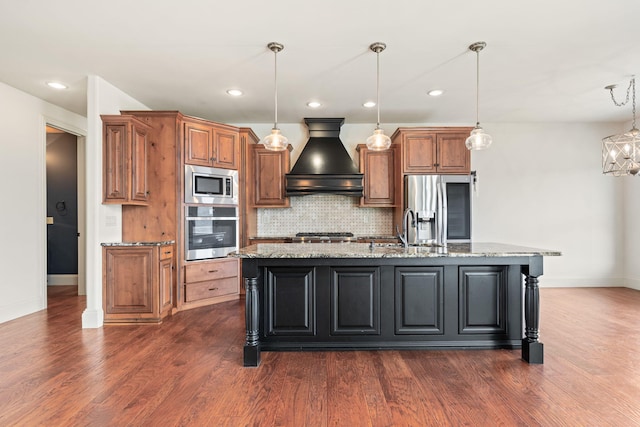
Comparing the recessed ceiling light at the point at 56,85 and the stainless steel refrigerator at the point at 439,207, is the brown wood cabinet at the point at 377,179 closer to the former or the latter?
the stainless steel refrigerator at the point at 439,207

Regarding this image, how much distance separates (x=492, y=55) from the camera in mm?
3256

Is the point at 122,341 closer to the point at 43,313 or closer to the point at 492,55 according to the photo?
the point at 43,313

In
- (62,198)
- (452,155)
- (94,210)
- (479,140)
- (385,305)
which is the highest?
(452,155)

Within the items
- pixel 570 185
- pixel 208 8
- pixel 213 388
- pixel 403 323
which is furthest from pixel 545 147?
pixel 213 388

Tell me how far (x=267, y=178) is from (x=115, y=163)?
210 centimetres

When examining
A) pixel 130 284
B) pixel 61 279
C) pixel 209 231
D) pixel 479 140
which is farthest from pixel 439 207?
pixel 61 279

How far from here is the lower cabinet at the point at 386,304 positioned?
9.41 ft

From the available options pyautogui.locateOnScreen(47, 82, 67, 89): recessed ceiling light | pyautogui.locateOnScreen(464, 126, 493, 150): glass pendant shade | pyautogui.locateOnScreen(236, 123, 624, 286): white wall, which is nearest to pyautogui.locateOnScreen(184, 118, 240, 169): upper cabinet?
pyautogui.locateOnScreen(236, 123, 624, 286): white wall

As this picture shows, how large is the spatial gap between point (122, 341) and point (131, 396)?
1184 mm

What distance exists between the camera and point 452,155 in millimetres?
4918

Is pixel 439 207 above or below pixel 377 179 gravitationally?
below

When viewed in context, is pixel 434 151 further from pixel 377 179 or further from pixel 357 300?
pixel 357 300

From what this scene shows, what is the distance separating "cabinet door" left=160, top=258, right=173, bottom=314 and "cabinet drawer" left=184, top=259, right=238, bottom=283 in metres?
0.21

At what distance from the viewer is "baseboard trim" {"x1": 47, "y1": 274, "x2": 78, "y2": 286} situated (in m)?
5.73
